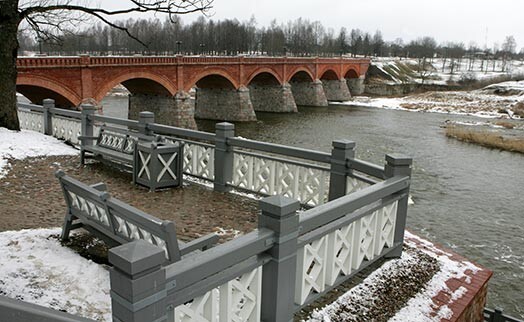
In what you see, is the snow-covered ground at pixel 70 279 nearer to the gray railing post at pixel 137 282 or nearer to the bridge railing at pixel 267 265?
the bridge railing at pixel 267 265

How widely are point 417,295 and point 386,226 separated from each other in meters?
0.78

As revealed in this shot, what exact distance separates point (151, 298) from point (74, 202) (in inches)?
133

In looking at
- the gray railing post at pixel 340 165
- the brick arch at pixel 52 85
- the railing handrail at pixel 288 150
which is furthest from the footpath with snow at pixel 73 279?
the brick arch at pixel 52 85

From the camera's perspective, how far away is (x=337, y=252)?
4.16 meters

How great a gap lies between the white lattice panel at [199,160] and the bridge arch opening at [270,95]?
114 feet

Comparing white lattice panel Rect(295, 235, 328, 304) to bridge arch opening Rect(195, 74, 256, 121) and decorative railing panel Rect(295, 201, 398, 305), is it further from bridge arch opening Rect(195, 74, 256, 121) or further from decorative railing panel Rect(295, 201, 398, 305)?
bridge arch opening Rect(195, 74, 256, 121)

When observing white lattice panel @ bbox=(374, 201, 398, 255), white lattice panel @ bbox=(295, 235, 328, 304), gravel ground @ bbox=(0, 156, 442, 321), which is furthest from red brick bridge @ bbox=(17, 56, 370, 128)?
white lattice panel @ bbox=(295, 235, 328, 304)

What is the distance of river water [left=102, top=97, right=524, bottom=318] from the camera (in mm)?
11047

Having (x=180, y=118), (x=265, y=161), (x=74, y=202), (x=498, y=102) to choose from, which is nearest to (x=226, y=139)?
(x=265, y=161)

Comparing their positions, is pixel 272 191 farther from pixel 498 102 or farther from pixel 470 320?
pixel 498 102

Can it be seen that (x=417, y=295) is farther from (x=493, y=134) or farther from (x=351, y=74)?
(x=351, y=74)

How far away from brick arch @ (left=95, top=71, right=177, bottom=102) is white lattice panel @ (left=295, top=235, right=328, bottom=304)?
22966 millimetres

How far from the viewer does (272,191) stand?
718 cm

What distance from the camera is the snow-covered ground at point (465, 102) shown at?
4525cm
